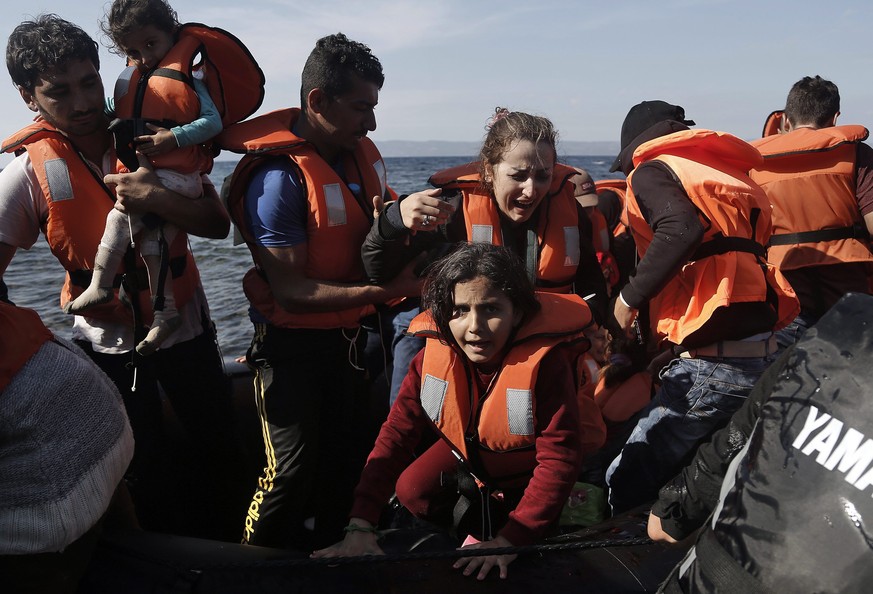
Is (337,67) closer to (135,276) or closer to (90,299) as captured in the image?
(135,276)

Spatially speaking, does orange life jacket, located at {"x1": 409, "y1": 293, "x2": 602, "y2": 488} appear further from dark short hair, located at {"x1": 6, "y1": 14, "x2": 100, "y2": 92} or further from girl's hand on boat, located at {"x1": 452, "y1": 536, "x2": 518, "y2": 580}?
dark short hair, located at {"x1": 6, "y1": 14, "x2": 100, "y2": 92}

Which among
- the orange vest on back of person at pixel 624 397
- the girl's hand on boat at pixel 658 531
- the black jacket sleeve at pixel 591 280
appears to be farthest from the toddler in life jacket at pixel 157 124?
the orange vest on back of person at pixel 624 397

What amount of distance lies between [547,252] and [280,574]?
142cm

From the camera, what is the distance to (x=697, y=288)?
7.55 feet

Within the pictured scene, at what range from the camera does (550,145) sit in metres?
2.39

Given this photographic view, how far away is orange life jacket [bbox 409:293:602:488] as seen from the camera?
2113 millimetres

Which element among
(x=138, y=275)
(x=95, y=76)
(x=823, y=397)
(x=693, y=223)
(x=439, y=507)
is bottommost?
(x=439, y=507)

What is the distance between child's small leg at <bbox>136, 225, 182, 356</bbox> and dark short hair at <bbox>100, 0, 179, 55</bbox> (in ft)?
2.33

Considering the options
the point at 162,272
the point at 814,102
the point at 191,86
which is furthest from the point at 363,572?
the point at 814,102

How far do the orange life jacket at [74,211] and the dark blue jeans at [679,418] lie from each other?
1779 mm

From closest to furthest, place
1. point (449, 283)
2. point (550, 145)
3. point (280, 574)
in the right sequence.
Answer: point (280, 574) → point (449, 283) → point (550, 145)

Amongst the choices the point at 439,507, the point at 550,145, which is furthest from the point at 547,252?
the point at 439,507

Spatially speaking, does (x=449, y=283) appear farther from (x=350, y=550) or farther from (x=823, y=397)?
(x=823, y=397)

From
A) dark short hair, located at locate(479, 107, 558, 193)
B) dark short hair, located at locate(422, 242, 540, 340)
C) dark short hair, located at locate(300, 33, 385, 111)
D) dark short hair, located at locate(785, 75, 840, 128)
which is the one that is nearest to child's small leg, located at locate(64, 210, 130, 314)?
dark short hair, located at locate(300, 33, 385, 111)
